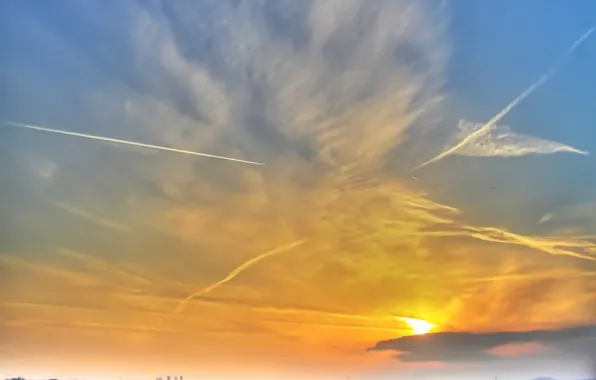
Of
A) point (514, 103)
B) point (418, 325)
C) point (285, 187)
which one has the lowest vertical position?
point (418, 325)

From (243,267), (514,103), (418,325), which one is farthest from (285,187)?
(514,103)

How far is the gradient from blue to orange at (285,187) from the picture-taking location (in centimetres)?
179

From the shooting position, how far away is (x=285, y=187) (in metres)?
1.91

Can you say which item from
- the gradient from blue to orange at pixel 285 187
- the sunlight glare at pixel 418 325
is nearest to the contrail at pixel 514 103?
the gradient from blue to orange at pixel 285 187

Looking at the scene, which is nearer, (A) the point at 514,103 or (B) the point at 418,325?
(A) the point at 514,103

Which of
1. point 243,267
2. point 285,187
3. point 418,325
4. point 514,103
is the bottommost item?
point 418,325

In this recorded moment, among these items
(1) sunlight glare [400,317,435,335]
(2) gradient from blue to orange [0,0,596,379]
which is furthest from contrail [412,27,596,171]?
(1) sunlight glare [400,317,435,335]

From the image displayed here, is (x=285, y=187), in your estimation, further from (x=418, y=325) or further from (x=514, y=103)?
(x=514, y=103)

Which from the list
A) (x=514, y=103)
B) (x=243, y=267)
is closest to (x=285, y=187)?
(x=243, y=267)

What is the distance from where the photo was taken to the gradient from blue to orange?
1786 millimetres

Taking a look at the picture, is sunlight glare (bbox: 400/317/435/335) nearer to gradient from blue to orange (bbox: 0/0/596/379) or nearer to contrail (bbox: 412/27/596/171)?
gradient from blue to orange (bbox: 0/0/596/379)

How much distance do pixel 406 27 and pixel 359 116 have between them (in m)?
0.30

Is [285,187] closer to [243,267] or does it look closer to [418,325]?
[243,267]

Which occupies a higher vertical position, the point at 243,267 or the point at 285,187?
the point at 285,187
